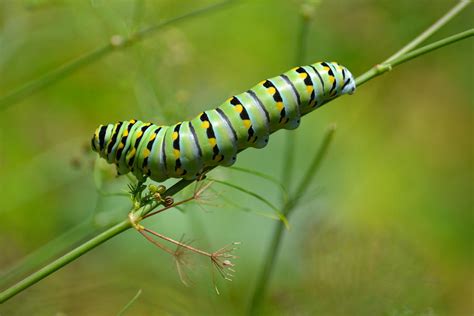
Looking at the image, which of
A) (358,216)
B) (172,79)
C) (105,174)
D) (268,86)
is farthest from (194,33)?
(268,86)

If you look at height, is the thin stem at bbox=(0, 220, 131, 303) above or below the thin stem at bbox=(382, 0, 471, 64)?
below

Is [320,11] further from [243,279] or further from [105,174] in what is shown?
[105,174]

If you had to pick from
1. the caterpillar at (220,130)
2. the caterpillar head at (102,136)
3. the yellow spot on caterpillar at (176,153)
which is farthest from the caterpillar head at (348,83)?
the caterpillar head at (102,136)

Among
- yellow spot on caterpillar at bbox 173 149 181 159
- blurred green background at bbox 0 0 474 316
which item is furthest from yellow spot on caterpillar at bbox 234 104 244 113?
blurred green background at bbox 0 0 474 316

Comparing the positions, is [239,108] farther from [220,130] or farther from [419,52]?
[419,52]

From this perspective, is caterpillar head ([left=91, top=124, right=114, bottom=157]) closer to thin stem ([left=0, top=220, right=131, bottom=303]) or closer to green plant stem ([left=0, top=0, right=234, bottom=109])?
thin stem ([left=0, top=220, right=131, bottom=303])
